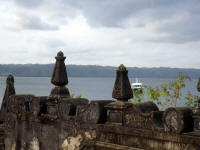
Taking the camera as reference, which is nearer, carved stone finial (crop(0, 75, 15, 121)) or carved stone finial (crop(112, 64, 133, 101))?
carved stone finial (crop(112, 64, 133, 101))

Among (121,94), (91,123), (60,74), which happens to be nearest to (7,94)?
(60,74)

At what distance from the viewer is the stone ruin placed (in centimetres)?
528

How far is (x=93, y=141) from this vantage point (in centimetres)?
687

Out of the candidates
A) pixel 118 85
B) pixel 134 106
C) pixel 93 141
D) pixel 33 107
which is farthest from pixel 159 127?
pixel 33 107

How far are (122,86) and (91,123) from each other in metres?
1.17

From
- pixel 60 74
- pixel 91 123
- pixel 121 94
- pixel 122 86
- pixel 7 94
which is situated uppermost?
pixel 60 74

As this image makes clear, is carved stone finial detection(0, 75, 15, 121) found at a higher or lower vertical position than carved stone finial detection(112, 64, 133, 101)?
lower

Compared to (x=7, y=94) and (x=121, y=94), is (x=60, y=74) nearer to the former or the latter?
(x=7, y=94)

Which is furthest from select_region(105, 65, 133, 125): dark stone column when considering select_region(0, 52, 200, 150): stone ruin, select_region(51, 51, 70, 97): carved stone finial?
select_region(51, 51, 70, 97): carved stone finial

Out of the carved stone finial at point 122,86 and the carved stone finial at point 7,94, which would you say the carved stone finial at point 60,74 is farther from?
the carved stone finial at point 122,86

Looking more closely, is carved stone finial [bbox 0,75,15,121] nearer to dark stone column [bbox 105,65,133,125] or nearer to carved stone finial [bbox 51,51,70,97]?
carved stone finial [bbox 51,51,70,97]

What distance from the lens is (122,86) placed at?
20.6 ft

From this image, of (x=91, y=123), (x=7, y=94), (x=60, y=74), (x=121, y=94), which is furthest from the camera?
(x=7, y=94)

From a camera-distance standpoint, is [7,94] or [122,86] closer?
[122,86]
